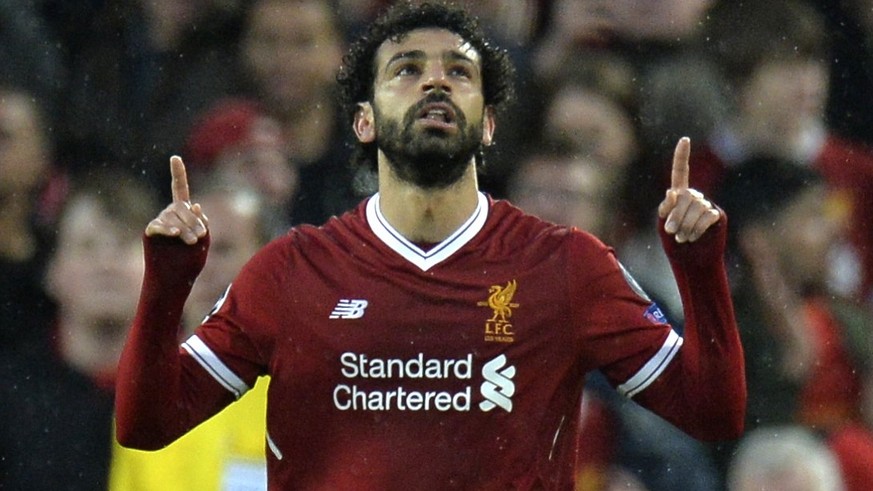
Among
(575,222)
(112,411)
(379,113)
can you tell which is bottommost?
(112,411)

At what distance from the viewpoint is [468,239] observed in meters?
4.21

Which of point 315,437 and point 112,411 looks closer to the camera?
point 315,437

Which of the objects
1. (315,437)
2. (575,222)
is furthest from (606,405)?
(315,437)

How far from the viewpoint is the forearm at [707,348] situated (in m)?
3.86

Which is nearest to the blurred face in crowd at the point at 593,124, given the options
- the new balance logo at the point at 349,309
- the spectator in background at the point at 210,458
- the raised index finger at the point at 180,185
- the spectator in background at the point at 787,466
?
the spectator in background at the point at 787,466

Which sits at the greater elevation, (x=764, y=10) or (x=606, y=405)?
(x=764, y=10)

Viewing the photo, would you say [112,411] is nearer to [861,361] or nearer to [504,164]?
[504,164]

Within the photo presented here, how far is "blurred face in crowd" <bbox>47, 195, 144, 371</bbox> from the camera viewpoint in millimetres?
5344

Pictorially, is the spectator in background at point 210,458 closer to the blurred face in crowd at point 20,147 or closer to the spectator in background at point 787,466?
the blurred face in crowd at point 20,147

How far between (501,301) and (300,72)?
2.27 metres

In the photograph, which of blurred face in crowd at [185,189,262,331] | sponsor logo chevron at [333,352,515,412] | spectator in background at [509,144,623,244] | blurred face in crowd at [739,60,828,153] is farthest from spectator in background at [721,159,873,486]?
sponsor logo chevron at [333,352,515,412]

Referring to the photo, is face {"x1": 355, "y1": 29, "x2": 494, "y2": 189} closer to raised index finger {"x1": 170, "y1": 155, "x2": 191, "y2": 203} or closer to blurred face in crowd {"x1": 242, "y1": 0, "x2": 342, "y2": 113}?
raised index finger {"x1": 170, "y1": 155, "x2": 191, "y2": 203}

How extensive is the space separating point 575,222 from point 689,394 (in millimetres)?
1689

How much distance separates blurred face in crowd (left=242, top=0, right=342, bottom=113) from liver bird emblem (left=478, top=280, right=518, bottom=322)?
2.18m
